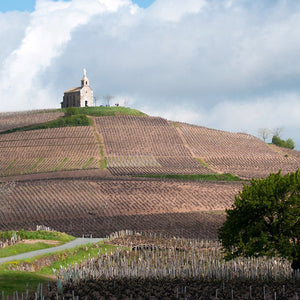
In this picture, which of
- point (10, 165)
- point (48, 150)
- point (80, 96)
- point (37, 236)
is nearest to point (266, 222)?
point (37, 236)

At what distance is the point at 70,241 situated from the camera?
4716 centimetres

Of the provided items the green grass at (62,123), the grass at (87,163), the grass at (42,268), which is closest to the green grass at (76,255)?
the grass at (42,268)

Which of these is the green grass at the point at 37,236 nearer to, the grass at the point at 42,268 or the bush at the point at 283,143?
the grass at the point at 42,268

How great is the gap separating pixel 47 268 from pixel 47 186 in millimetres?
40861

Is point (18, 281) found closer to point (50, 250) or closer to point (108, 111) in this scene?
point (50, 250)

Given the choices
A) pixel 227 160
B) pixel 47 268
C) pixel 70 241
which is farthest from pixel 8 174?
pixel 47 268

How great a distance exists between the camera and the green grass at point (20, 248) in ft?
129

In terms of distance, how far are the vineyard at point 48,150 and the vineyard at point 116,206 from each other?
69.8 ft

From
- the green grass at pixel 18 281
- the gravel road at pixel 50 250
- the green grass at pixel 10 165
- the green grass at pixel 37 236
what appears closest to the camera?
the green grass at pixel 18 281

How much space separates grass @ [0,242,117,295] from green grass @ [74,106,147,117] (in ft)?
338

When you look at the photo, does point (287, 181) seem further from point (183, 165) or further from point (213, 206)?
point (183, 165)

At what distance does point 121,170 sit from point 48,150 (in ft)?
71.0

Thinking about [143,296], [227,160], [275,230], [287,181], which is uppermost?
[227,160]

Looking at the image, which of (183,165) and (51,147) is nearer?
(183,165)
